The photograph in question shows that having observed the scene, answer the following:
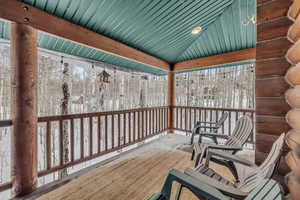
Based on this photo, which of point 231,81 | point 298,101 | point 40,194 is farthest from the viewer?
point 231,81

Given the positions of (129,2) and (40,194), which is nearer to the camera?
(40,194)

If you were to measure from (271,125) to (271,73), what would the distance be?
22.7 inches

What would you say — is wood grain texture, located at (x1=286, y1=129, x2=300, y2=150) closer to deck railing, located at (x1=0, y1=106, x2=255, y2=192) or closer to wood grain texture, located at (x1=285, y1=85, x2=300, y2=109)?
wood grain texture, located at (x1=285, y1=85, x2=300, y2=109)

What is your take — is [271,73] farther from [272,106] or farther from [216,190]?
[216,190]

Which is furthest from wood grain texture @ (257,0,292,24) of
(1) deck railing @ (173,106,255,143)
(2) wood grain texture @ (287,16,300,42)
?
(1) deck railing @ (173,106,255,143)

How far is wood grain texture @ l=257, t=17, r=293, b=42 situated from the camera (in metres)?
1.45

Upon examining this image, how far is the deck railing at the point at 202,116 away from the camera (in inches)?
156

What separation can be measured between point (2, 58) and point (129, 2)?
218 centimetres

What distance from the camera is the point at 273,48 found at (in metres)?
1.53

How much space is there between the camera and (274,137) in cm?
151

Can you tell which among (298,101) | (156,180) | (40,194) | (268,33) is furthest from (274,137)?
(40,194)

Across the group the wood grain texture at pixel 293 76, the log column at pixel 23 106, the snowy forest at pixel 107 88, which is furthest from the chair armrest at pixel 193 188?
the snowy forest at pixel 107 88

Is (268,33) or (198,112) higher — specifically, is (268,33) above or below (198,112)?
above

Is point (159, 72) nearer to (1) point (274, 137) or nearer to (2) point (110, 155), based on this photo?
(2) point (110, 155)
